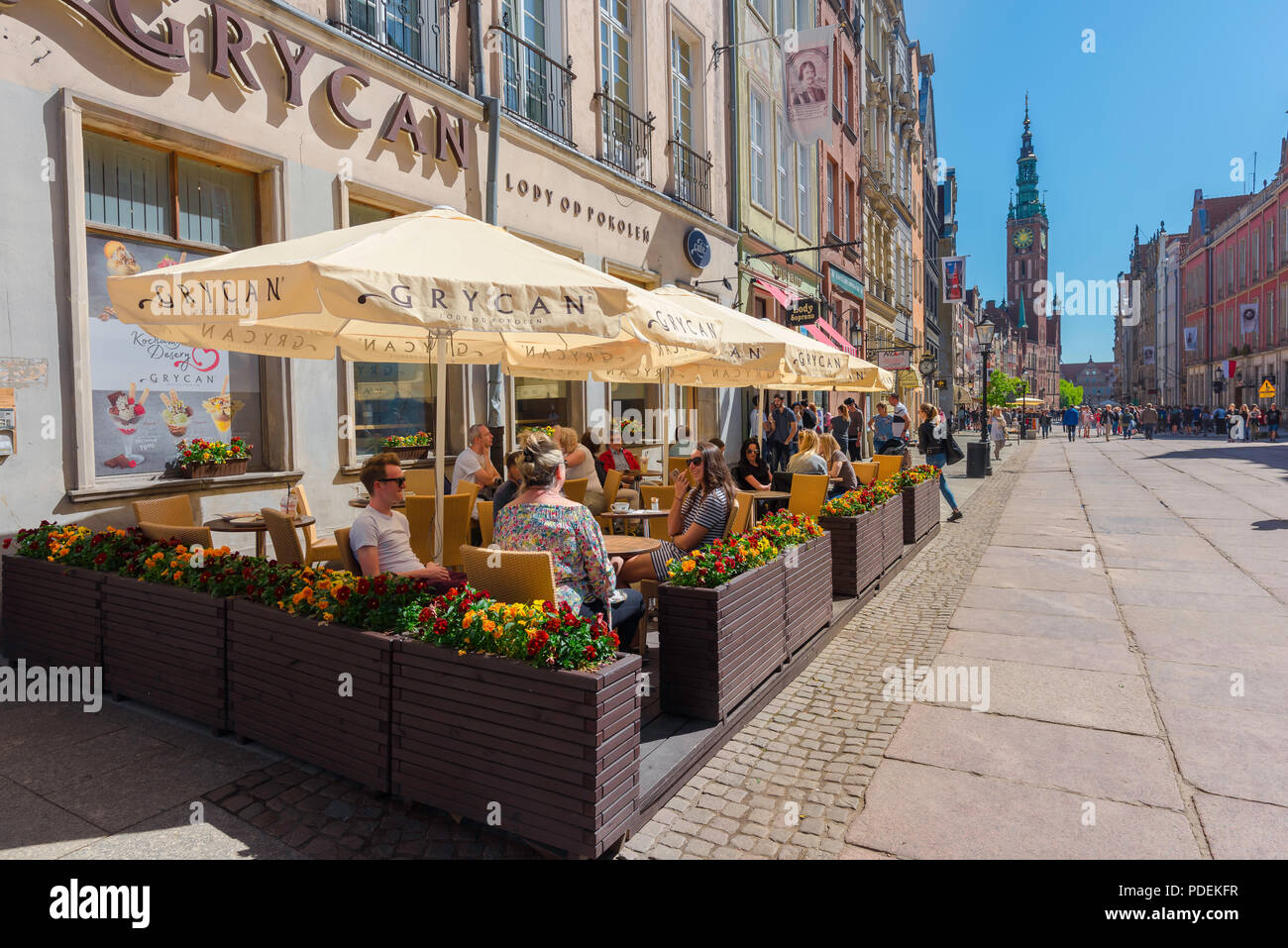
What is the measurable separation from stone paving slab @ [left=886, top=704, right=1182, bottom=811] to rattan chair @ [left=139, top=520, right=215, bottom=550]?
14.3 feet

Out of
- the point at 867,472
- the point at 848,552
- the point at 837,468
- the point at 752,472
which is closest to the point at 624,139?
the point at 867,472

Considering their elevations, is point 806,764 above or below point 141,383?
below

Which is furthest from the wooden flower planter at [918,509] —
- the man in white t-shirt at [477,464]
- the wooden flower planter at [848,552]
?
the man in white t-shirt at [477,464]

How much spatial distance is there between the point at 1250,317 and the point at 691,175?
59.5 m

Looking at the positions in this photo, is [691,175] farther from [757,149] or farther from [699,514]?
[699,514]

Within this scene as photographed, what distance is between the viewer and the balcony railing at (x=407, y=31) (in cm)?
913

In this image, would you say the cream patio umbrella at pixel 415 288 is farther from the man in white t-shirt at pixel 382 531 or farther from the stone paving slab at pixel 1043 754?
the stone paving slab at pixel 1043 754

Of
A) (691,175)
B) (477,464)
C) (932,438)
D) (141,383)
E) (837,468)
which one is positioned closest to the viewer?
(141,383)

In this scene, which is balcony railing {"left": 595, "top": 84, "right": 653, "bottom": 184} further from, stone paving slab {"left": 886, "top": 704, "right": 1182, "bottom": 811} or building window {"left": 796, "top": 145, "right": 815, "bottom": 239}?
stone paving slab {"left": 886, "top": 704, "right": 1182, "bottom": 811}

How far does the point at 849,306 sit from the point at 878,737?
25.5 meters

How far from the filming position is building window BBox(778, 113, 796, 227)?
823 inches

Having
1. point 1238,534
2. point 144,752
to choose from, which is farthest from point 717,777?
point 1238,534

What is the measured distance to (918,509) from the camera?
10594 millimetres

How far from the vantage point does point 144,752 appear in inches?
161
